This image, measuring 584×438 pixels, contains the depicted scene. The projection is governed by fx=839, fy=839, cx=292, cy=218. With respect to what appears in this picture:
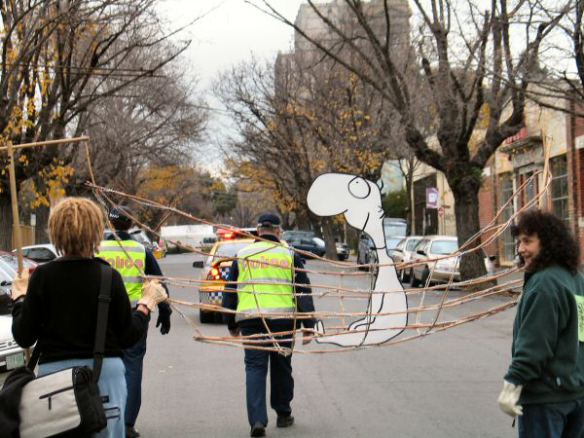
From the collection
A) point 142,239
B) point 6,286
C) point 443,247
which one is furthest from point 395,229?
point 6,286

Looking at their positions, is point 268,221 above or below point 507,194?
below

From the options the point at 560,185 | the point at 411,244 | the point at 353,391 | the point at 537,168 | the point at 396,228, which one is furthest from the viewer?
the point at 396,228

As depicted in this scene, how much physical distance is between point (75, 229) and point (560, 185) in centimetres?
2572

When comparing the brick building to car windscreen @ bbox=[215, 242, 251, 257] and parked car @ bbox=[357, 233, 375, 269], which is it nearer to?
parked car @ bbox=[357, 233, 375, 269]

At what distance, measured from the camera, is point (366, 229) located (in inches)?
265

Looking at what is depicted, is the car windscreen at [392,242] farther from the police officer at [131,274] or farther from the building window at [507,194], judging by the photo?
the police officer at [131,274]

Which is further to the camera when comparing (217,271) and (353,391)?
(217,271)

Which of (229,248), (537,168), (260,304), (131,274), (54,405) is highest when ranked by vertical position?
(537,168)

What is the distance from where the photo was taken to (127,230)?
672 cm

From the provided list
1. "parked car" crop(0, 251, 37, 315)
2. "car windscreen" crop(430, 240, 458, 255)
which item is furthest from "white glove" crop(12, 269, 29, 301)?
"car windscreen" crop(430, 240, 458, 255)

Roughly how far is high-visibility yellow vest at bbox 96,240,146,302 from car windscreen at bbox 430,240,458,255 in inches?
703

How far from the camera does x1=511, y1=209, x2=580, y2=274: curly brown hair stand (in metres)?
4.17

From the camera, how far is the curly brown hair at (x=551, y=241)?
13.7 feet

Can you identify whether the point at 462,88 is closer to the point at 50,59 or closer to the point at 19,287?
the point at 50,59
